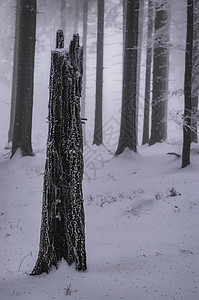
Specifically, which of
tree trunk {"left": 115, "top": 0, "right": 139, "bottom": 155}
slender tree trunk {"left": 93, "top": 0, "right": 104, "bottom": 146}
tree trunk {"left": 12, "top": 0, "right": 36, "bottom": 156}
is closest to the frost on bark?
tree trunk {"left": 115, "top": 0, "right": 139, "bottom": 155}

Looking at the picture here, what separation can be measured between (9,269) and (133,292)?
1.93 m

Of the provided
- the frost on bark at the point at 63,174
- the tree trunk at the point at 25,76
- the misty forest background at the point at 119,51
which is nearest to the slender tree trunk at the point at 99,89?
the misty forest background at the point at 119,51

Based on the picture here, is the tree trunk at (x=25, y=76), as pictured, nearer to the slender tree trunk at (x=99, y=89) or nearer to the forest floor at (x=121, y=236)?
the forest floor at (x=121, y=236)

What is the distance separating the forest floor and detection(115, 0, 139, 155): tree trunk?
1.35 m

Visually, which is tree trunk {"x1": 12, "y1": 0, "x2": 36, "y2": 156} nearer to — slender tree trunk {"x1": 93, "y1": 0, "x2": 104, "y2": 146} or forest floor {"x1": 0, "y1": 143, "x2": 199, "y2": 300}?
forest floor {"x1": 0, "y1": 143, "x2": 199, "y2": 300}

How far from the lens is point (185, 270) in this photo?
11.6 ft

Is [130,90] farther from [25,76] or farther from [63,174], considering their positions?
[63,174]

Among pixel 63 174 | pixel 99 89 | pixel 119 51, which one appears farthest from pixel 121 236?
pixel 119 51

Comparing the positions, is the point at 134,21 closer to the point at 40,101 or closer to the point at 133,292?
the point at 133,292

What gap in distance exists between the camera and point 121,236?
194 inches

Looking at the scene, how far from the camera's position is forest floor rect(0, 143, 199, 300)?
10.8ft

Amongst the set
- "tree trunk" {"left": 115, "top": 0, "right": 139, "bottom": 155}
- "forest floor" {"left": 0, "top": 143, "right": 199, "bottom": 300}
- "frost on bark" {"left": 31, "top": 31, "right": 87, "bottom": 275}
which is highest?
"tree trunk" {"left": 115, "top": 0, "right": 139, "bottom": 155}

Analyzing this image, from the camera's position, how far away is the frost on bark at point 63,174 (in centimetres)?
362

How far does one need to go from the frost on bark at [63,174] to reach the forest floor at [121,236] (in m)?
0.26
